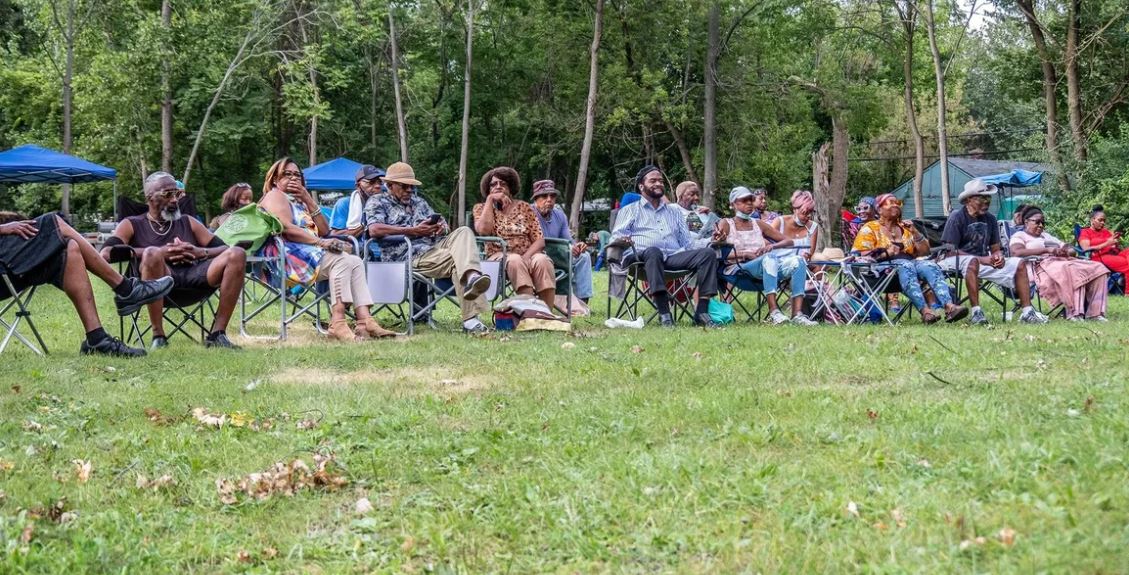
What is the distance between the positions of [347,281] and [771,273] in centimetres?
349

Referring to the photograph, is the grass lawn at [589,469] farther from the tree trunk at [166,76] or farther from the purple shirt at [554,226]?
the tree trunk at [166,76]

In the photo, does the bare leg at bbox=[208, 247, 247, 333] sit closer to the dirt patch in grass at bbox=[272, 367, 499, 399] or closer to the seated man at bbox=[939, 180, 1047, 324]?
the dirt patch in grass at bbox=[272, 367, 499, 399]

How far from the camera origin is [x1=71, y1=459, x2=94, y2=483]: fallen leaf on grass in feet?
11.0

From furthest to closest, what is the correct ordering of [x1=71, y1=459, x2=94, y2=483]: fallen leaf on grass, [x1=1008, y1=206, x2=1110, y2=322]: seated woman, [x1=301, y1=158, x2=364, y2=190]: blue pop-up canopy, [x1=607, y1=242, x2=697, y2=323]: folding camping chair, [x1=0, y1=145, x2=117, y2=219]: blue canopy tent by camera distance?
1. [x1=301, y1=158, x2=364, y2=190]: blue pop-up canopy
2. [x1=0, y1=145, x2=117, y2=219]: blue canopy tent
3. [x1=1008, y1=206, x2=1110, y2=322]: seated woman
4. [x1=607, y1=242, x2=697, y2=323]: folding camping chair
5. [x1=71, y1=459, x2=94, y2=483]: fallen leaf on grass

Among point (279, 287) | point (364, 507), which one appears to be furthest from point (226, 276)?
point (364, 507)

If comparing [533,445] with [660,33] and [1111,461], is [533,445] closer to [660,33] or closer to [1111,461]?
[1111,461]

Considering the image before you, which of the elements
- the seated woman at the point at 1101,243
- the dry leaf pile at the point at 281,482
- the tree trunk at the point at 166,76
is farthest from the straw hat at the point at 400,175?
the tree trunk at the point at 166,76

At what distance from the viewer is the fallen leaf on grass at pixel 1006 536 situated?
2430 millimetres

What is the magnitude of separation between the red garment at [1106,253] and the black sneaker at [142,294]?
10414 millimetres

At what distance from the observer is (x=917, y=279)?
895 centimetres

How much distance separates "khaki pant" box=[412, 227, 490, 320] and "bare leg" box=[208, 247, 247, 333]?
4.68 feet

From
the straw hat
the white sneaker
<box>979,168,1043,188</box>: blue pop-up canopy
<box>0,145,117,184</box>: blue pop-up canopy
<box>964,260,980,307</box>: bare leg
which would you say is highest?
<box>0,145,117,184</box>: blue pop-up canopy

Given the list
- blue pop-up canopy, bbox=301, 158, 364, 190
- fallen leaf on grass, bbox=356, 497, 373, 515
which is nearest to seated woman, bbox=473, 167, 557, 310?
fallen leaf on grass, bbox=356, 497, 373, 515

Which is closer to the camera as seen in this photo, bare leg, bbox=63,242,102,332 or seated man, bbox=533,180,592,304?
bare leg, bbox=63,242,102,332
